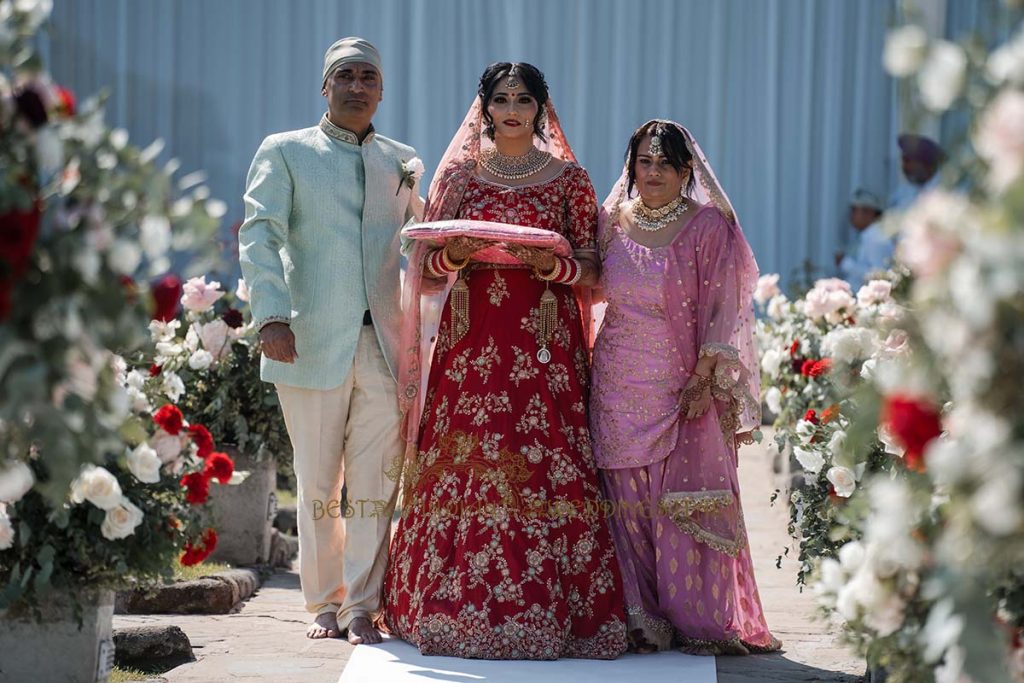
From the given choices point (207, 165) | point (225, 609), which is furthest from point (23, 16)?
point (207, 165)

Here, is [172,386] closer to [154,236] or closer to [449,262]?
[449,262]

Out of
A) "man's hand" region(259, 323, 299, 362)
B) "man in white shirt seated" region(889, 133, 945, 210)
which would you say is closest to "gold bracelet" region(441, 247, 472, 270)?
"man's hand" region(259, 323, 299, 362)

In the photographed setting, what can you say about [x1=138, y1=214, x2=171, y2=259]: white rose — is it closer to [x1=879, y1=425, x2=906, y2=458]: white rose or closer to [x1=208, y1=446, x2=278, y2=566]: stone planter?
[x1=879, y1=425, x2=906, y2=458]: white rose

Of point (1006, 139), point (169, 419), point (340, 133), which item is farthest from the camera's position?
point (340, 133)

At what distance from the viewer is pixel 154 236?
2312 mm

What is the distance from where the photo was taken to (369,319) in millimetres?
4848

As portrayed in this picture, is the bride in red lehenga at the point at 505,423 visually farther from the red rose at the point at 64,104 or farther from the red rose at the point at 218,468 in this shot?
the red rose at the point at 64,104

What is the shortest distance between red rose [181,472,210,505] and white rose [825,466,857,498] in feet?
5.23

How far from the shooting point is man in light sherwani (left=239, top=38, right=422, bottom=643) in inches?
187

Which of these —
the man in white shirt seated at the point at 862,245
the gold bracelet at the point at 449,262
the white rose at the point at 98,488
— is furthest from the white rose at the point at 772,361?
the white rose at the point at 98,488

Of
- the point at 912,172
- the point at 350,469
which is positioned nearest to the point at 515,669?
the point at 350,469

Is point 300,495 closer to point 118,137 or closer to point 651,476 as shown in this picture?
point 651,476

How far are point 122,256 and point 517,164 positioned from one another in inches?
104

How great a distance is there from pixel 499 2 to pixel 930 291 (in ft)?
24.7
